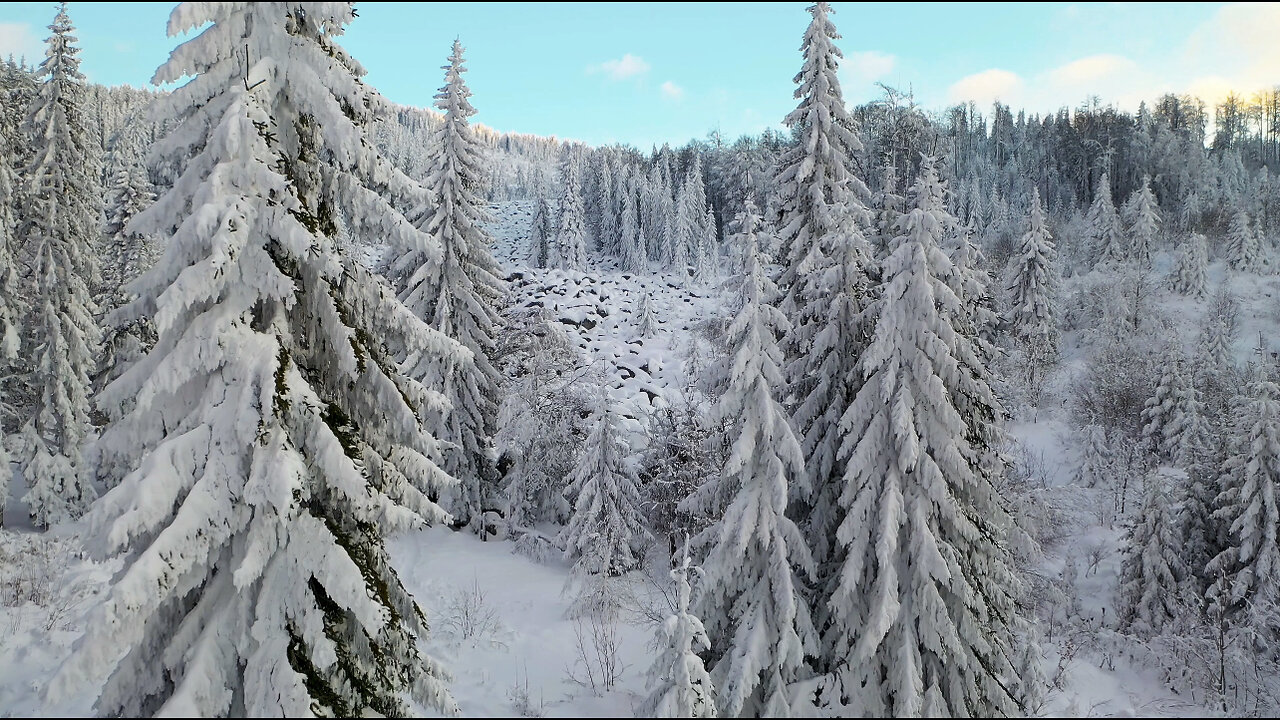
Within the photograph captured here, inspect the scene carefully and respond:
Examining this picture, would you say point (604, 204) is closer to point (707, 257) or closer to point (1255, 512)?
point (707, 257)

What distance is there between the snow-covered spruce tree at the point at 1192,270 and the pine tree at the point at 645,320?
41597mm

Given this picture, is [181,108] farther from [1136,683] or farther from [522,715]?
[1136,683]

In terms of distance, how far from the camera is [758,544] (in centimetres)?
1130

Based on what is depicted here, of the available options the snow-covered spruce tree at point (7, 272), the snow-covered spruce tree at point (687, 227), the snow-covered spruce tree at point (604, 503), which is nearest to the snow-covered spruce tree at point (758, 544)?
the snow-covered spruce tree at point (604, 503)

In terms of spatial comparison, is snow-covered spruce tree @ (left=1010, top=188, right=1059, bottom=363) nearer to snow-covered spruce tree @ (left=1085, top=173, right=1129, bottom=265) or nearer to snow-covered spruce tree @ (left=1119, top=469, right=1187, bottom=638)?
snow-covered spruce tree @ (left=1085, top=173, right=1129, bottom=265)

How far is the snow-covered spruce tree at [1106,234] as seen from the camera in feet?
195

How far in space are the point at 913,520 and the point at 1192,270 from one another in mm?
57893

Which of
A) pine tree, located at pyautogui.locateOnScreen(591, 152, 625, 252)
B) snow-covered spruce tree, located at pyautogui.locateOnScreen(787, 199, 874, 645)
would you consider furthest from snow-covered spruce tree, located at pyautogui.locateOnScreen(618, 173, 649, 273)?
snow-covered spruce tree, located at pyautogui.locateOnScreen(787, 199, 874, 645)

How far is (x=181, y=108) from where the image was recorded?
21.4 feet

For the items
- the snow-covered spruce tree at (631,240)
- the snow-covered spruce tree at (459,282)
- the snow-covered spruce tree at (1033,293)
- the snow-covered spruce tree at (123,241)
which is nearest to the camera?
the snow-covered spruce tree at (459,282)

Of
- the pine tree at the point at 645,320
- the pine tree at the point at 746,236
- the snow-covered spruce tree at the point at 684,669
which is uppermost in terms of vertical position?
the pine tree at the point at 645,320

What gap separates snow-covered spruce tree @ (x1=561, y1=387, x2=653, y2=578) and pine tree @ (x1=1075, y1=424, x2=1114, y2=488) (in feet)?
82.1

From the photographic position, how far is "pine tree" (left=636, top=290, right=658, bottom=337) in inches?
1969

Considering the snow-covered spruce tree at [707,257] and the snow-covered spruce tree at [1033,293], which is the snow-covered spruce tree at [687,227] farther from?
the snow-covered spruce tree at [1033,293]
